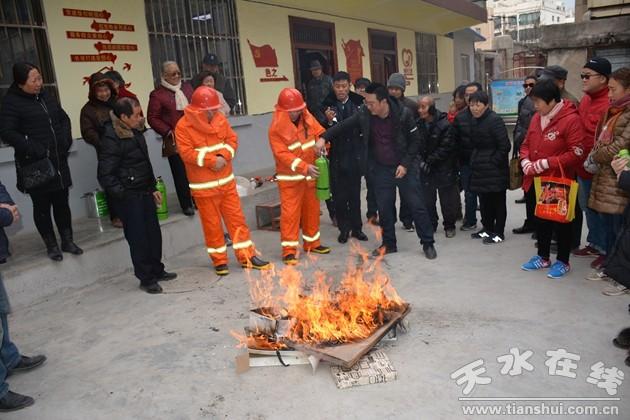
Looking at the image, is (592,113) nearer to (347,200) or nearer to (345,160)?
(345,160)

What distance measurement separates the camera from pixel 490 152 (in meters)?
5.62

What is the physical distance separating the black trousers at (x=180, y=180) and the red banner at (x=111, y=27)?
1.99 m

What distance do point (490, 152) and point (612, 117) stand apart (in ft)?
5.33

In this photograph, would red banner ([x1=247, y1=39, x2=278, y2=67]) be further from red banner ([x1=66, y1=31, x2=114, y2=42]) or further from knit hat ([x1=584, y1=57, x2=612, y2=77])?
knit hat ([x1=584, y1=57, x2=612, y2=77])

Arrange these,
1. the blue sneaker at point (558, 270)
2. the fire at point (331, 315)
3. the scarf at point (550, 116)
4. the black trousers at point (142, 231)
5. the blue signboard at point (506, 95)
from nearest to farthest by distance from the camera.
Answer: the fire at point (331, 315)
the scarf at point (550, 116)
the blue sneaker at point (558, 270)
the black trousers at point (142, 231)
the blue signboard at point (506, 95)

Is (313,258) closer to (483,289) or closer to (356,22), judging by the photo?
(483,289)

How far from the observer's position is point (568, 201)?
4434mm

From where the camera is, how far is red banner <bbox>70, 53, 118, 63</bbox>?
6272 millimetres

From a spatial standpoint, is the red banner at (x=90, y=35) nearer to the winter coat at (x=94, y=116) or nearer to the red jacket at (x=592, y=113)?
the winter coat at (x=94, y=116)

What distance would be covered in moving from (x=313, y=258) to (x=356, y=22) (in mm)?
8444

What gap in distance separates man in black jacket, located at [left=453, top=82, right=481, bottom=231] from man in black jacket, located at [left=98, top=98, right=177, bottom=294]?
3.53 m

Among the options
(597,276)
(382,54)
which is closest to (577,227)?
(597,276)

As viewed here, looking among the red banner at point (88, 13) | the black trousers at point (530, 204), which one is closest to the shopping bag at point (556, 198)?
the black trousers at point (530, 204)

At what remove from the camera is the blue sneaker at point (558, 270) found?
465 cm
